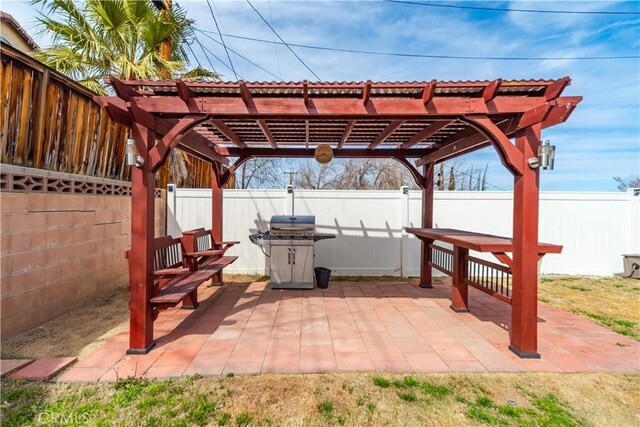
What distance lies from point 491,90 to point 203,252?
391 cm

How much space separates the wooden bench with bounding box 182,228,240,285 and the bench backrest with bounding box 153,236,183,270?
14 centimetres

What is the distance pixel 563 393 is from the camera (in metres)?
2.35

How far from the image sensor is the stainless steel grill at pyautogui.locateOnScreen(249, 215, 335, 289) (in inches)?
209

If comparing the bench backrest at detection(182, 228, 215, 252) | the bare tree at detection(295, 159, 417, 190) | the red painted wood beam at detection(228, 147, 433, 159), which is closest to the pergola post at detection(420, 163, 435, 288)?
the red painted wood beam at detection(228, 147, 433, 159)

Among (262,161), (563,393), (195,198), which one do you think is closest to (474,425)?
(563,393)

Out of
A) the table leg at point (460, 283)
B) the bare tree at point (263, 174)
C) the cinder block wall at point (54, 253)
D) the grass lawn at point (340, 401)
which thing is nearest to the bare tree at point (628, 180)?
the bare tree at point (263, 174)

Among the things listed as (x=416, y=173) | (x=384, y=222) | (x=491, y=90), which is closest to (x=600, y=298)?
(x=416, y=173)

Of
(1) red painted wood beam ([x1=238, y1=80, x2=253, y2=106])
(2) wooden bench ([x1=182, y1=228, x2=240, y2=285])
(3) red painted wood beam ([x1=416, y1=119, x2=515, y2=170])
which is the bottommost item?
(2) wooden bench ([x1=182, y1=228, x2=240, y2=285])

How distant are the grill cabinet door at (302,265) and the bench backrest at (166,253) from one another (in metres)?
1.87

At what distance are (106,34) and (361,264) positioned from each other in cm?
625

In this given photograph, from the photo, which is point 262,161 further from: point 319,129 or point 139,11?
point 319,129

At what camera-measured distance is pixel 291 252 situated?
5.32 meters

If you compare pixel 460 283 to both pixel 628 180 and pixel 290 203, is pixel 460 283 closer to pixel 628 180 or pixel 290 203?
pixel 290 203

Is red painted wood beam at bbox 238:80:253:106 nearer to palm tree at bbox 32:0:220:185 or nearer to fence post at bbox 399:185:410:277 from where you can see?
palm tree at bbox 32:0:220:185
